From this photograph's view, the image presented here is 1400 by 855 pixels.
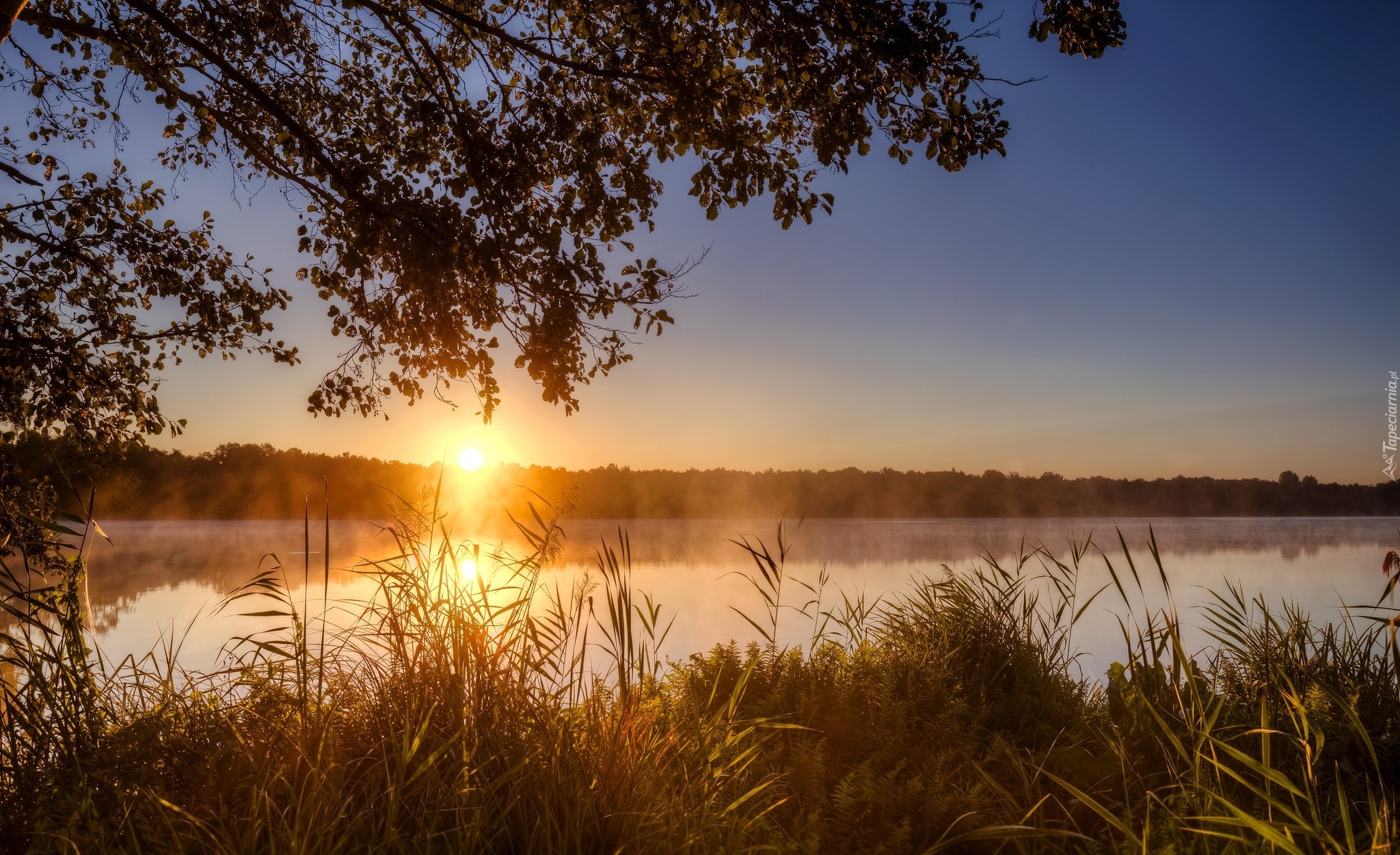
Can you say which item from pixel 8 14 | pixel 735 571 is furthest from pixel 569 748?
pixel 8 14

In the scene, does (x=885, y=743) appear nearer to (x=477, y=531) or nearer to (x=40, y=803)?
(x=477, y=531)

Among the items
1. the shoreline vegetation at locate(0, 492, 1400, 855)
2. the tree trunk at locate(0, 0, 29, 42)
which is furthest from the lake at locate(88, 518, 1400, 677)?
the tree trunk at locate(0, 0, 29, 42)

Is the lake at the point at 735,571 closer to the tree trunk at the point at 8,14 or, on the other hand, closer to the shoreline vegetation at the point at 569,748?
the shoreline vegetation at the point at 569,748

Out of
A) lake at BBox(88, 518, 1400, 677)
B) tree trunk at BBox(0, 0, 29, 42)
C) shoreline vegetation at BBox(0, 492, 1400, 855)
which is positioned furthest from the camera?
lake at BBox(88, 518, 1400, 677)

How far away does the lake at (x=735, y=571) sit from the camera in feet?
25.0

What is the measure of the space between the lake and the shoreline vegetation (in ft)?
1.27

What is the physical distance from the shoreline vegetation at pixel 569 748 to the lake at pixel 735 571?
386 millimetres

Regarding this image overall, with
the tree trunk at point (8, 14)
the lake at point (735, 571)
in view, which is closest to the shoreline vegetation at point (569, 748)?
the lake at point (735, 571)

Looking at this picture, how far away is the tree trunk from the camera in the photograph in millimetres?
4453

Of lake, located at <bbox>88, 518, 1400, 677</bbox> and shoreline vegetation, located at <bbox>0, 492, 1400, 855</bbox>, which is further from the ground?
shoreline vegetation, located at <bbox>0, 492, 1400, 855</bbox>

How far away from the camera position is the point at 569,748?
272cm

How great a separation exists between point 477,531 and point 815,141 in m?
3.33

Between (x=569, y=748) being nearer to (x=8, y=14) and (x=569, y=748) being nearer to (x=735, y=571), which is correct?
(x=735, y=571)

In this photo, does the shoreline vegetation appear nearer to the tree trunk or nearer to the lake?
the lake
